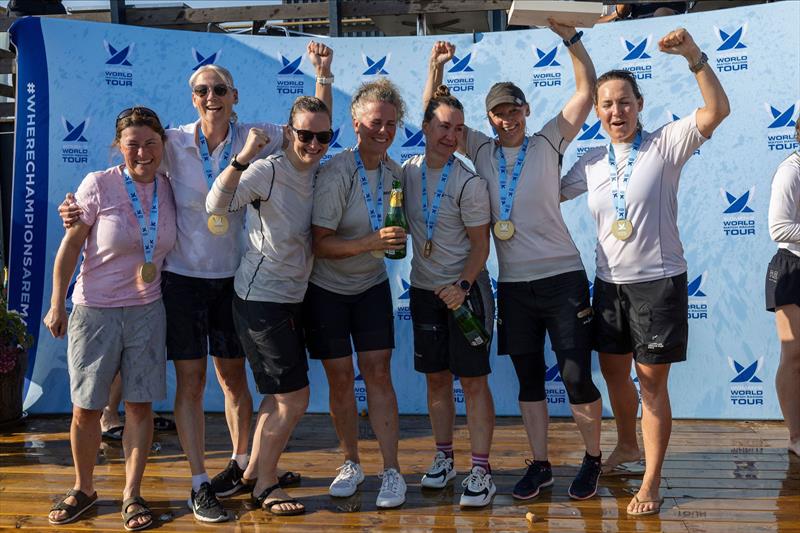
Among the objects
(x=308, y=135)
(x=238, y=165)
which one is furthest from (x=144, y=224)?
(x=308, y=135)

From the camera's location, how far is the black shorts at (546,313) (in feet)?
11.1

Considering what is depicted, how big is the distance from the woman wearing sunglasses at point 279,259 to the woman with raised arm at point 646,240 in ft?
3.91

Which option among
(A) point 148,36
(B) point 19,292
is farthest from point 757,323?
(B) point 19,292

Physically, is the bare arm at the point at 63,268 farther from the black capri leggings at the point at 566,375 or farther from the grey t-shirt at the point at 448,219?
the black capri leggings at the point at 566,375

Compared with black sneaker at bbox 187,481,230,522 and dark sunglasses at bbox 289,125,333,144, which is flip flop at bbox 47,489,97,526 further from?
dark sunglasses at bbox 289,125,333,144

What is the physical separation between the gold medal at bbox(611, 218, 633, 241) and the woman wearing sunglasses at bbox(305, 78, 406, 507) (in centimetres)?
96

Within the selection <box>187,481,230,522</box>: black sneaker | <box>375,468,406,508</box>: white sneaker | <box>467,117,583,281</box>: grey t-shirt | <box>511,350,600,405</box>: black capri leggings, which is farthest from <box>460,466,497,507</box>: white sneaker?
<box>187,481,230,522</box>: black sneaker

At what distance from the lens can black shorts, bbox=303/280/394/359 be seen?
341 cm

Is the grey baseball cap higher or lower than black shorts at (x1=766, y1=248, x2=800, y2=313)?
higher

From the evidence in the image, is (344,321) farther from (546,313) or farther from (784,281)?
(784,281)

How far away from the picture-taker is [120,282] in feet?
10.7

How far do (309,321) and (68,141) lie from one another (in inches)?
98.2

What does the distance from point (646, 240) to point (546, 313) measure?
1.69 feet

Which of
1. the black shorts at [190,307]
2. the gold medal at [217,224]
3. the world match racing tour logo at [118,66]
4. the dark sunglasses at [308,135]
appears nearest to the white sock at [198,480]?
the black shorts at [190,307]
